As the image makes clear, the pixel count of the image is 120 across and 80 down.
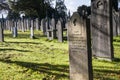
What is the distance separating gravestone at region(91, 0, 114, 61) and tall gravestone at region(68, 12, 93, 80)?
4.14 meters

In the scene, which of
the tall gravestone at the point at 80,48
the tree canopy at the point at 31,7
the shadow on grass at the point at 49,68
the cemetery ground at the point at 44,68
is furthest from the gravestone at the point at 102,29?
the tree canopy at the point at 31,7

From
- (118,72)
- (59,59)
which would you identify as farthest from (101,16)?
(118,72)

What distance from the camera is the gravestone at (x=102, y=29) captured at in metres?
12.8

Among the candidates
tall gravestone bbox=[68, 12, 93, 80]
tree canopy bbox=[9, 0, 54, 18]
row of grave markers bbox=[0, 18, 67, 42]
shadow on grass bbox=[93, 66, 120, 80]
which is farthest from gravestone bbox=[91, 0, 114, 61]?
tree canopy bbox=[9, 0, 54, 18]

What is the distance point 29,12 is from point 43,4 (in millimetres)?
2938

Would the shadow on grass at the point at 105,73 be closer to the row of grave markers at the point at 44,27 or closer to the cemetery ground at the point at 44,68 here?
the cemetery ground at the point at 44,68

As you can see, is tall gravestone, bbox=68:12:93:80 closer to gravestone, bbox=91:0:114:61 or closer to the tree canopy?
gravestone, bbox=91:0:114:61

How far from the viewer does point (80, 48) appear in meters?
8.59

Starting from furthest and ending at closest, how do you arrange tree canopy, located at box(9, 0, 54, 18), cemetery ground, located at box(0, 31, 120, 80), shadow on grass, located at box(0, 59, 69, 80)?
tree canopy, located at box(9, 0, 54, 18)
shadow on grass, located at box(0, 59, 69, 80)
cemetery ground, located at box(0, 31, 120, 80)

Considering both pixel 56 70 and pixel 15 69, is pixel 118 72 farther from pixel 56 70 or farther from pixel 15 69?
pixel 15 69

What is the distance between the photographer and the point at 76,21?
865 cm

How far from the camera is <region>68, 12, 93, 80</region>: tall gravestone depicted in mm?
8383

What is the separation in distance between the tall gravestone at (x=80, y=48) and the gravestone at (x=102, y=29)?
414 centimetres

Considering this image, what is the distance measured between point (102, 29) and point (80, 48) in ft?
15.2
